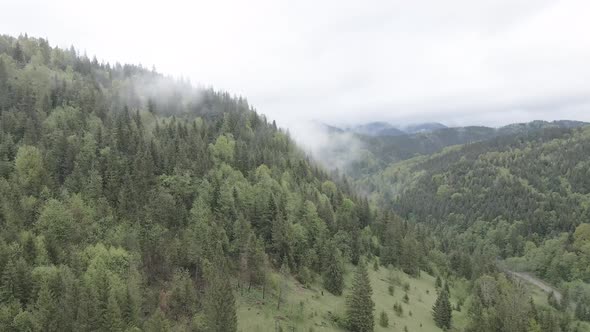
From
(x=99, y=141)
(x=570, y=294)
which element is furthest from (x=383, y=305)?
(x=570, y=294)

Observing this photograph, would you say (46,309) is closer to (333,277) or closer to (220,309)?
(220,309)

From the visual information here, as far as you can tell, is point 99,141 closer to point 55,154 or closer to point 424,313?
point 55,154

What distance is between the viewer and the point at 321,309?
96500mm

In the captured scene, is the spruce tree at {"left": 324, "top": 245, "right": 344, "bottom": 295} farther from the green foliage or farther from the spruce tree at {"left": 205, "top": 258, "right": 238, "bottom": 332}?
the spruce tree at {"left": 205, "top": 258, "right": 238, "bottom": 332}

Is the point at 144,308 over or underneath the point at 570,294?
over

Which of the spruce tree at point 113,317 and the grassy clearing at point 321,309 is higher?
the spruce tree at point 113,317

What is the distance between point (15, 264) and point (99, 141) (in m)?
65.1

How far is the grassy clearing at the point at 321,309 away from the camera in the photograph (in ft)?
284

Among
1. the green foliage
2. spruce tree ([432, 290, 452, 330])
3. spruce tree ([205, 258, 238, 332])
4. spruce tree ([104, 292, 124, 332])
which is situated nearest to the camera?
spruce tree ([104, 292, 124, 332])

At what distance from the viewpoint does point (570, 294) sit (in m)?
176

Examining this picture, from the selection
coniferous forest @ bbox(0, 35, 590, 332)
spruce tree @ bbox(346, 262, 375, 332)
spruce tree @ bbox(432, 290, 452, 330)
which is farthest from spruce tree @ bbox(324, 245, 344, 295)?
spruce tree @ bbox(432, 290, 452, 330)

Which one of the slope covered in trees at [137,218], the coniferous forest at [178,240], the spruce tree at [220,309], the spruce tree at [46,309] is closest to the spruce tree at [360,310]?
the coniferous forest at [178,240]

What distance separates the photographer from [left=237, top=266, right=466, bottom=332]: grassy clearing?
86688 millimetres

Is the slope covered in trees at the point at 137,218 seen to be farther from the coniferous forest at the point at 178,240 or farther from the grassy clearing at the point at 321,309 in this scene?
the grassy clearing at the point at 321,309
